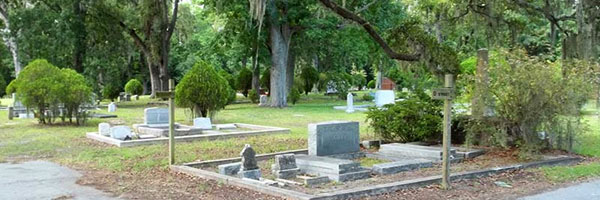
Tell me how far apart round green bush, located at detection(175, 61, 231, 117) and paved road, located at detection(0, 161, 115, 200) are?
7.55m

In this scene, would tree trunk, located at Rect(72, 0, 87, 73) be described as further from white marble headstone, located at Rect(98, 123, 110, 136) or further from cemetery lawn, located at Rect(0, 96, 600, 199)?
white marble headstone, located at Rect(98, 123, 110, 136)

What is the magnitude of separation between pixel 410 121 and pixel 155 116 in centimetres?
764

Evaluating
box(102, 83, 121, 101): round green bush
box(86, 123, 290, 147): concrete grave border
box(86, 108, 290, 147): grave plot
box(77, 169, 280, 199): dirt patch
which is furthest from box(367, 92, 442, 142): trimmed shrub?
box(102, 83, 121, 101): round green bush

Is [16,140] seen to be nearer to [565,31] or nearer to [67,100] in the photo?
[67,100]

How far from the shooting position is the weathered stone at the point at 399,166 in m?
8.50

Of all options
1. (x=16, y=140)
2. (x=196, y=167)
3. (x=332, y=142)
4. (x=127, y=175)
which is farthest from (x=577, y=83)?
(x=16, y=140)

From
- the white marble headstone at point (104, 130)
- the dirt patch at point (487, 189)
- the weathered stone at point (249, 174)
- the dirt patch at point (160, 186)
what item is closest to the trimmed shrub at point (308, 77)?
the white marble headstone at point (104, 130)

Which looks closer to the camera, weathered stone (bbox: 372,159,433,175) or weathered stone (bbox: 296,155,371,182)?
weathered stone (bbox: 296,155,371,182)

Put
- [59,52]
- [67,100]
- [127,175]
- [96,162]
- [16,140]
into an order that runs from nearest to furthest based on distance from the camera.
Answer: [127,175] → [96,162] → [16,140] → [67,100] → [59,52]

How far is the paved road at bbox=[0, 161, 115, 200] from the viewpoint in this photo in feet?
23.0

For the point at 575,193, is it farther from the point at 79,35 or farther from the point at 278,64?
the point at 79,35

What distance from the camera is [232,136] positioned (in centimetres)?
1366

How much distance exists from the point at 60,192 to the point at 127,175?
1326 mm

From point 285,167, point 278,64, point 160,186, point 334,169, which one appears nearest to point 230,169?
point 285,167
